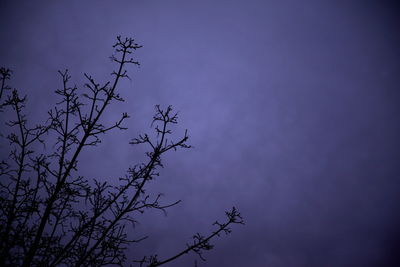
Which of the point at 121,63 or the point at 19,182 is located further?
the point at 19,182

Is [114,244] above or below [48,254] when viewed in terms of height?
below

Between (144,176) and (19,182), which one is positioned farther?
(19,182)

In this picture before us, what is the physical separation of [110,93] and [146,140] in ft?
4.00

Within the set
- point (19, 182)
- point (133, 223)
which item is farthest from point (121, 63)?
point (19, 182)

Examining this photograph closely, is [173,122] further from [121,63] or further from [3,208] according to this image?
[3,208]

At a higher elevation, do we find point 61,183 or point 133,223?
point 61,183

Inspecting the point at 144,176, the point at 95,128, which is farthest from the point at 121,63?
the point at 144,176

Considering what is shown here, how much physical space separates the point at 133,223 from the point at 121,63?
345cm

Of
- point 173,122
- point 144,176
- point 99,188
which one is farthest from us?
point 99,188

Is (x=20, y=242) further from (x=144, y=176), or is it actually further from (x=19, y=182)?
(x=144, y=176)

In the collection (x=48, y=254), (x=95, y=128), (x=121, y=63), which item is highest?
(x=121, y=63)

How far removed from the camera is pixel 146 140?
183 inches

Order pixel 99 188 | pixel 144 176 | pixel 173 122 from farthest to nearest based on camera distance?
pixel 99 188 < pixel 173 122 < pixel 144 176

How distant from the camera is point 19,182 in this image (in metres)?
5.16
